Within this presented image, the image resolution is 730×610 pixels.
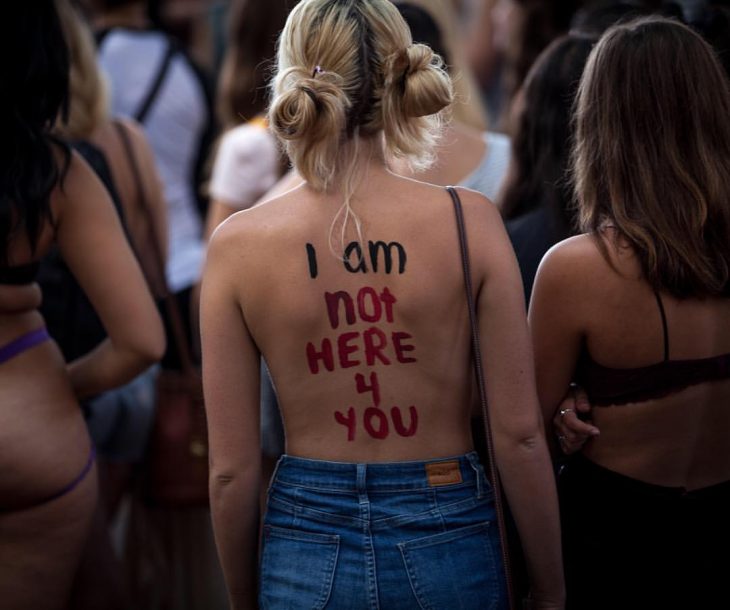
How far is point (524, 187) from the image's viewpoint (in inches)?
123

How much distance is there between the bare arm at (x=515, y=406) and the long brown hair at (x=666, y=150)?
0.30 meters

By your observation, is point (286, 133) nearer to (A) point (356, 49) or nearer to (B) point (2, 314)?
(A) point (356, 49)

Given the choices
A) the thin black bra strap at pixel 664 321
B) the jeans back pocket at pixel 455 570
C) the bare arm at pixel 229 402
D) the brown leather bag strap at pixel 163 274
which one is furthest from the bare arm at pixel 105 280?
the thin black bra strap at pixel 664 321

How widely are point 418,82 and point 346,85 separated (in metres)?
0.15

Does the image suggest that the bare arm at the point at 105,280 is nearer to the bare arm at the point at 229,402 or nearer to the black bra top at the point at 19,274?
the black bra top at the point at 19,274

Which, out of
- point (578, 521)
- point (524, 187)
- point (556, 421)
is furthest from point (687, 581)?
point (524, 187)

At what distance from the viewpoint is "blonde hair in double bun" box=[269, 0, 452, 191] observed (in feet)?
6.97

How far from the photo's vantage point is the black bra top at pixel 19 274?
2.66 m

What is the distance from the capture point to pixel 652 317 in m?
2.33

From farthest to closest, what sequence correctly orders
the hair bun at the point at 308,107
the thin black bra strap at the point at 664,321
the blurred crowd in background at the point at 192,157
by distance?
the blurred crowd in background at the point at 192,157 < the thin black bra strap at the point at 664,321 < the hair bun at the point at 308,107

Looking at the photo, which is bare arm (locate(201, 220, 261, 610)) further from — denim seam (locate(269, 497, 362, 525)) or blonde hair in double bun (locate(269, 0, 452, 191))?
blonde hair in double bun (locate(269, 0, 452, 191))

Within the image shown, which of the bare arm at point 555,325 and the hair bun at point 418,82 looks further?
the bare arm at point 555,325

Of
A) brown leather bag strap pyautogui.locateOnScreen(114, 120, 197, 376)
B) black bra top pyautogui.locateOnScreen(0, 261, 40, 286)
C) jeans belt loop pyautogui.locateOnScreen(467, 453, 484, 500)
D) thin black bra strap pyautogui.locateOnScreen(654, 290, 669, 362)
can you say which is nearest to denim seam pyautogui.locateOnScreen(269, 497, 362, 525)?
jeans belt loop pyautogui.locateOnScreen(467, 453, 484, 500)

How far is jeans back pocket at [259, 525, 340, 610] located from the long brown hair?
2.92 feet
